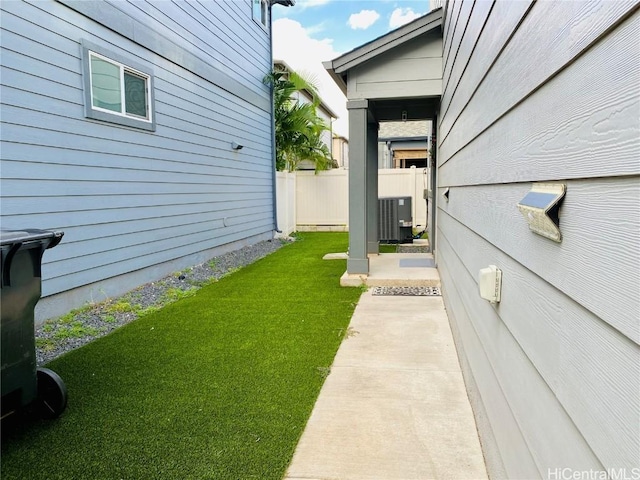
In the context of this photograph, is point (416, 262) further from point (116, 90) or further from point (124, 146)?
point (116, 90)

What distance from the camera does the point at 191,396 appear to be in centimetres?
311

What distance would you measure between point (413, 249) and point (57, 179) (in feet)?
21.3

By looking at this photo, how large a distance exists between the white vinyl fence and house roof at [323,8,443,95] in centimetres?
742

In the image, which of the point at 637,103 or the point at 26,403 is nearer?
the point at 637,103

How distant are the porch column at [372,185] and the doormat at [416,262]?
771mm

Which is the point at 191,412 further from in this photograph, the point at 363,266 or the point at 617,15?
the point at 363,266

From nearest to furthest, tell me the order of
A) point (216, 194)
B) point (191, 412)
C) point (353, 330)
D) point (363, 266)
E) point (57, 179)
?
1. point (191, 412)
2. point (353, 330)
3. point (57, 179)
4. point (363, 266)
5. point (216, 194)

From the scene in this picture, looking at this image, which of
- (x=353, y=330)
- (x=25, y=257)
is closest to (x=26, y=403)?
(x=25, y=257)

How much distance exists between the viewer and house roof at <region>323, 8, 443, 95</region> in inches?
222

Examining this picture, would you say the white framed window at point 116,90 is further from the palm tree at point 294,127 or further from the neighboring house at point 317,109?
the neighboring house at point 317,109

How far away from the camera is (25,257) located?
2584mm

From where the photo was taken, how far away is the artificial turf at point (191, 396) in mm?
2373
